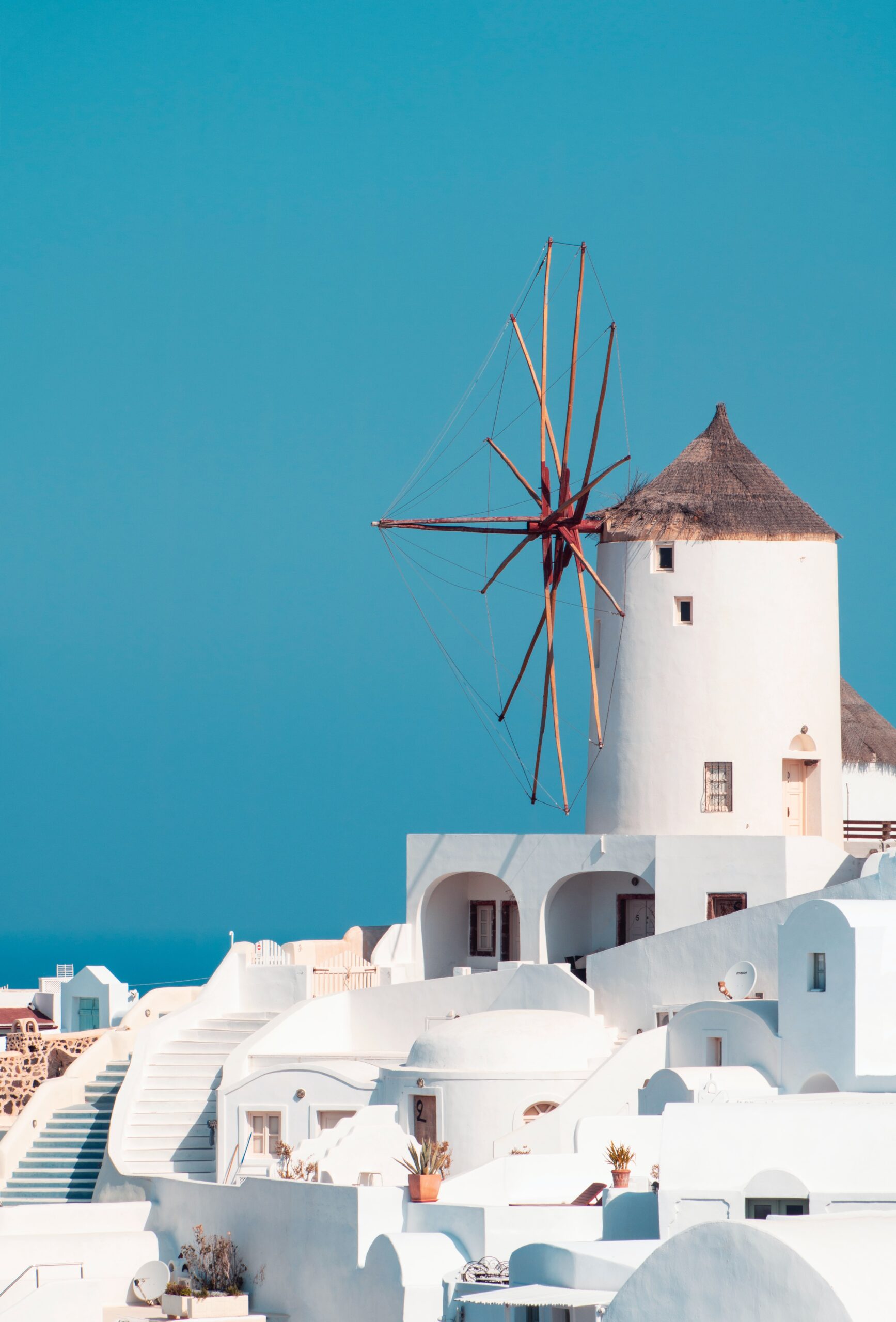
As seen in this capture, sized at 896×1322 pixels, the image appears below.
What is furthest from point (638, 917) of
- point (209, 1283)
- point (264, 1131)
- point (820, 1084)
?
point (209, 1283)

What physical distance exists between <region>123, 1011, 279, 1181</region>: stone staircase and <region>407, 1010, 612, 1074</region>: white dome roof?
4025 mm

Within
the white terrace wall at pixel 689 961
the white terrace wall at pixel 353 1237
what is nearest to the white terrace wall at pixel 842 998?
the white terrace wall at pixel 689 961

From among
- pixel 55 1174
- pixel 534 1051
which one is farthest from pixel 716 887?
pixel 55 1174

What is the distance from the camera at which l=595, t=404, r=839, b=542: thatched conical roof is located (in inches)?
1350

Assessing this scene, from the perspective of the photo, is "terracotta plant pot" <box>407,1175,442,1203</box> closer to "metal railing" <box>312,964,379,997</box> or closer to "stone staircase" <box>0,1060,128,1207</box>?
"stone staircase" <box>0,1060,128,1207</box>

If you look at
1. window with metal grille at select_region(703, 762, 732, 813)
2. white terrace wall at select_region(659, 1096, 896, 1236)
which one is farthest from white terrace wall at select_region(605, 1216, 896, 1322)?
window with metal grille at select_region(703, 762, 732, 813)

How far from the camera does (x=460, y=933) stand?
36.8m

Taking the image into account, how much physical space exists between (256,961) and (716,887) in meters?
8.53

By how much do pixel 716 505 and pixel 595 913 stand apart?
724cm

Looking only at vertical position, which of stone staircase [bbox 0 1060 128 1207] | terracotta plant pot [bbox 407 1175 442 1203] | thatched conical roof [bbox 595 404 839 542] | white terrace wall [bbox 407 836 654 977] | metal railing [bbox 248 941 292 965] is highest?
thatched conical roof [bbox 595 404 839 542]

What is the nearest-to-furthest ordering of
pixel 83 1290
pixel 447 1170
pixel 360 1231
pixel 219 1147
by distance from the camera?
pixel 360 1231
pixel 83 1290
pixel 447 1170
pixel 219 1147

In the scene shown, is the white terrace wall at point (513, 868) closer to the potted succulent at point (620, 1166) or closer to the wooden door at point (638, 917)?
the wooden door at point (638, 917)

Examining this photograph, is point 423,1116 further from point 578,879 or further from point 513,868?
point 578,879

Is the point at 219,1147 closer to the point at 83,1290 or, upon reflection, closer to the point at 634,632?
the point at 83,1290
